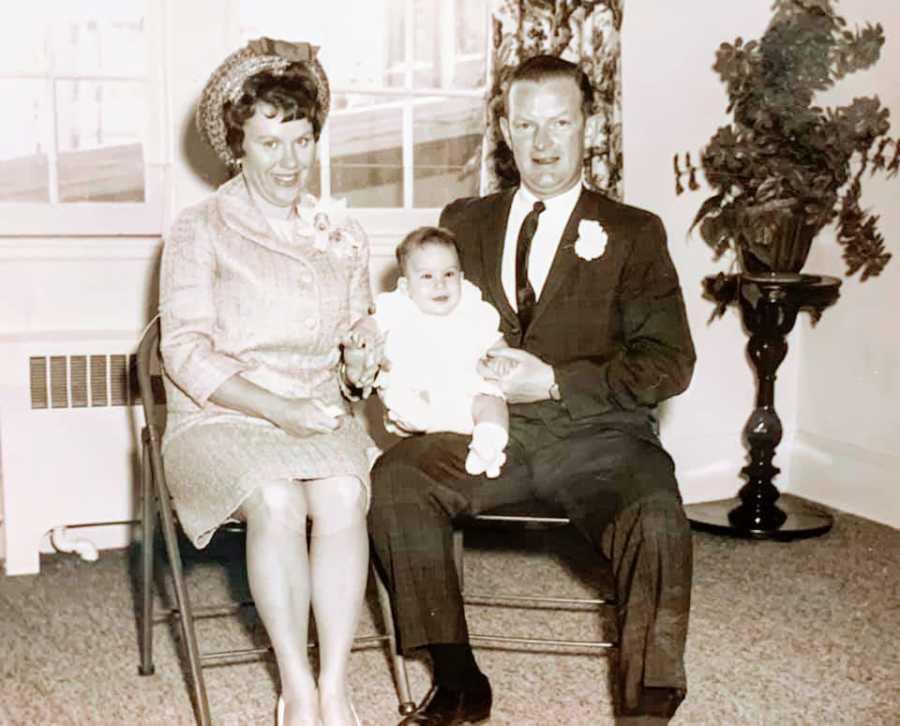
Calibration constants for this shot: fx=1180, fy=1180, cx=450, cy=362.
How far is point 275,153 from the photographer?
2553 mm

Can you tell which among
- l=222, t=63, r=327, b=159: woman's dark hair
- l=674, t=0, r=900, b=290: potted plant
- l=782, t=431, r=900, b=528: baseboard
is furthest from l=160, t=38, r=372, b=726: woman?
l=782, t=431, r=900, b=528: baseboard

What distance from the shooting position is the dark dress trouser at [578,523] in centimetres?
232

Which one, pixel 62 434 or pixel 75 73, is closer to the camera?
pixel 62 434

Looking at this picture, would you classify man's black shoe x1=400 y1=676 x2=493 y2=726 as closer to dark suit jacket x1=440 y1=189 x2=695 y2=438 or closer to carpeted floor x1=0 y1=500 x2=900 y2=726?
carpeted floor x1=0 y1=500 x2=900 y2=726

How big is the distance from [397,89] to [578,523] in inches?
74.0

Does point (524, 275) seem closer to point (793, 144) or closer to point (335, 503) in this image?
point (335, 503)

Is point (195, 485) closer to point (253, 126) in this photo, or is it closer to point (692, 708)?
point (253, 126)

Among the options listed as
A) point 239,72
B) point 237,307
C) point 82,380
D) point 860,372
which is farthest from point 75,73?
point 860,372

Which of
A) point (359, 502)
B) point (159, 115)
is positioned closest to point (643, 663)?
point (359, 502)

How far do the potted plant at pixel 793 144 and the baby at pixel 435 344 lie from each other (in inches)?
62.6

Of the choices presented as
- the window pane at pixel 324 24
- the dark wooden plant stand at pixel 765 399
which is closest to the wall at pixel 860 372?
the dark wooden plant stand at pixel 765 399

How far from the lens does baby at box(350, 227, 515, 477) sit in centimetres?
257

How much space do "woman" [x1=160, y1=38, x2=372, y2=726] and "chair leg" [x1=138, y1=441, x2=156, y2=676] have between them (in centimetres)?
15

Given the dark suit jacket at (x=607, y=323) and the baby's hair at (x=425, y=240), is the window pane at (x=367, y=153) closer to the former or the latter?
the dark suit jacket at (x=607, y=323)
